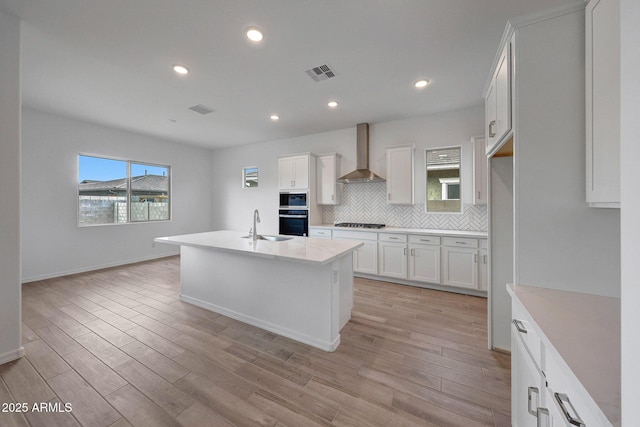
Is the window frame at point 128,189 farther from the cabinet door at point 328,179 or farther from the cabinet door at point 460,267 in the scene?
the cabinet door at point 460,267

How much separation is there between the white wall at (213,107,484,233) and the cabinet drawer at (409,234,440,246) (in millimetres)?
851

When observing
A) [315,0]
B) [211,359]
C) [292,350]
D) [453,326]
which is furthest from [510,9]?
[211,359]

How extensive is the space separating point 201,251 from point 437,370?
9.22ft

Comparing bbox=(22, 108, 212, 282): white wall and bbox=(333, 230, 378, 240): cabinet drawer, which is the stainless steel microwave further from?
bbox=(22, 108, 212, 282): white wall

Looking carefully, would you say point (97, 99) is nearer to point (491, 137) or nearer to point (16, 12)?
point (16, 12)

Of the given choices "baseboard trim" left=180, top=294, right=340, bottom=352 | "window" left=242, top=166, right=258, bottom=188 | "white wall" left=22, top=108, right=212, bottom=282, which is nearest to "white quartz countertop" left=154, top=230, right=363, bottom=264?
"baseboard trim" left=180, top=294, right=340, bottom=352

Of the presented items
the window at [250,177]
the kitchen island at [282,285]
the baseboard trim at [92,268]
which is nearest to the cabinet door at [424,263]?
the kitchen island at [282,285]

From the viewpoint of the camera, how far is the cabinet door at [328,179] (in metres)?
4.66

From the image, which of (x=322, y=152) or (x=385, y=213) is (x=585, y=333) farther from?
(x=322, y=152)

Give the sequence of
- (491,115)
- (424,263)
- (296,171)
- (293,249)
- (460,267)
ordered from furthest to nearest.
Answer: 1. (296,171)
2. (424,263)
3. (460,267)
4. (293,249)
5. (491,115)

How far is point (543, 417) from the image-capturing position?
2.95ft

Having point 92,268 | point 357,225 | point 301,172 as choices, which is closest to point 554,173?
point 357,225

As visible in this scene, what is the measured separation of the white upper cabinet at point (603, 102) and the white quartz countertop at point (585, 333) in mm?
483

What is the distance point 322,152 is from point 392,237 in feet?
7.74
